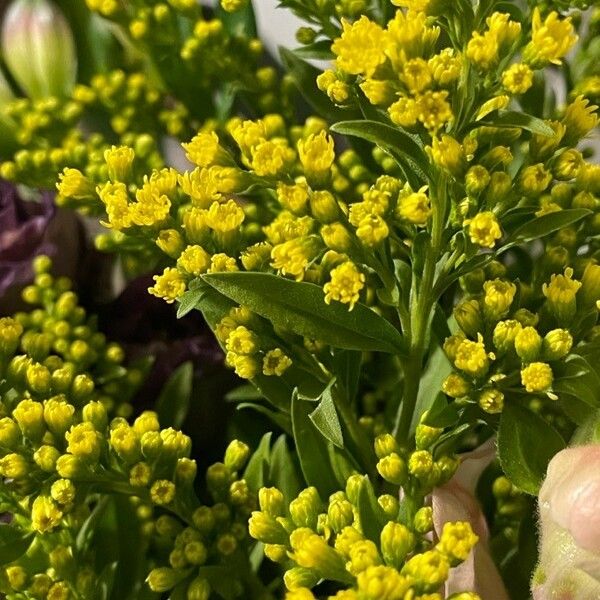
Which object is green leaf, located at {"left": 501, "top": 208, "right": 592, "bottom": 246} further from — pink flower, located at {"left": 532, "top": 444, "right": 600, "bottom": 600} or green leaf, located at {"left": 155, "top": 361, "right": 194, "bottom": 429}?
green leaf, located at {"left": 155, "top": 361, "right": 194, "bottom": 429}

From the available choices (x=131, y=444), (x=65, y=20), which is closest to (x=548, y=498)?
(x=131, y=444)

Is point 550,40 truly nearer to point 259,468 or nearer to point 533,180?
point 533,180

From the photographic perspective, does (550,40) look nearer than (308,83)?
Yes

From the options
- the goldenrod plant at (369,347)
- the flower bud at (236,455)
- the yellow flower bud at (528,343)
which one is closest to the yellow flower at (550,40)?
the goldenrod plant at (369,347)

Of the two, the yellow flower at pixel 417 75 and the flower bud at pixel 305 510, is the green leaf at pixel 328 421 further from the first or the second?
the yellow flower at pixel 417 75

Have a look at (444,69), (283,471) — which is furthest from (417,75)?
(283,471)
